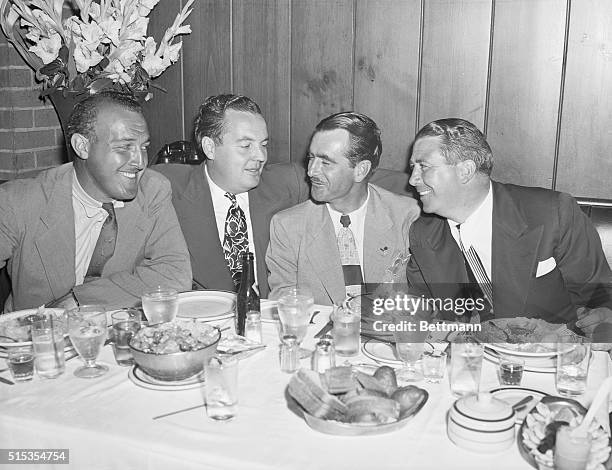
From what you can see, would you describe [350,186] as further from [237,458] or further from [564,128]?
[237,458]

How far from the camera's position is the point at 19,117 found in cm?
338

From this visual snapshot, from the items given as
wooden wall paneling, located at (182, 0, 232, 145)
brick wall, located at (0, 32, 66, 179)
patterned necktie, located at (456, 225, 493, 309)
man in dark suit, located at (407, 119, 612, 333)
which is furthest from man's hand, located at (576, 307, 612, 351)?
brick wall, located at (0, 32, 66, 179)

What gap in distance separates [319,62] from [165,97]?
943 mm

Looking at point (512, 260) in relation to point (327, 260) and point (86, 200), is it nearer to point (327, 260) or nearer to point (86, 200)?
point (327, 260)

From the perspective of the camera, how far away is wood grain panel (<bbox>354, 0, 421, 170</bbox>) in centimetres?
306

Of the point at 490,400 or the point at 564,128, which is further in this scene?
the point at 564,128

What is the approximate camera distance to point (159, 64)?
337 cm

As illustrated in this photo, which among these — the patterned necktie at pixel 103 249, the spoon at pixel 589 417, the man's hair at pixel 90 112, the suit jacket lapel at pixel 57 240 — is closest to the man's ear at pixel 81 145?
the man's hair at pixel 90 112

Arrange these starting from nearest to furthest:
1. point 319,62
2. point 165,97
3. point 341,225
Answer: point 341,225, point 319,62, point 165,97

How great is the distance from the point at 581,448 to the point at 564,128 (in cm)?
212

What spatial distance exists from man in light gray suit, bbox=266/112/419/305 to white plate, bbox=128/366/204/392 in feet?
3.45

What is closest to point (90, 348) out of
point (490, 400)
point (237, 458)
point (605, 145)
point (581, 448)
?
point (237, 458)

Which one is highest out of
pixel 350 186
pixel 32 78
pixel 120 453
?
pixel 32 78

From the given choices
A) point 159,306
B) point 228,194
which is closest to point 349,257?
point 228,194
